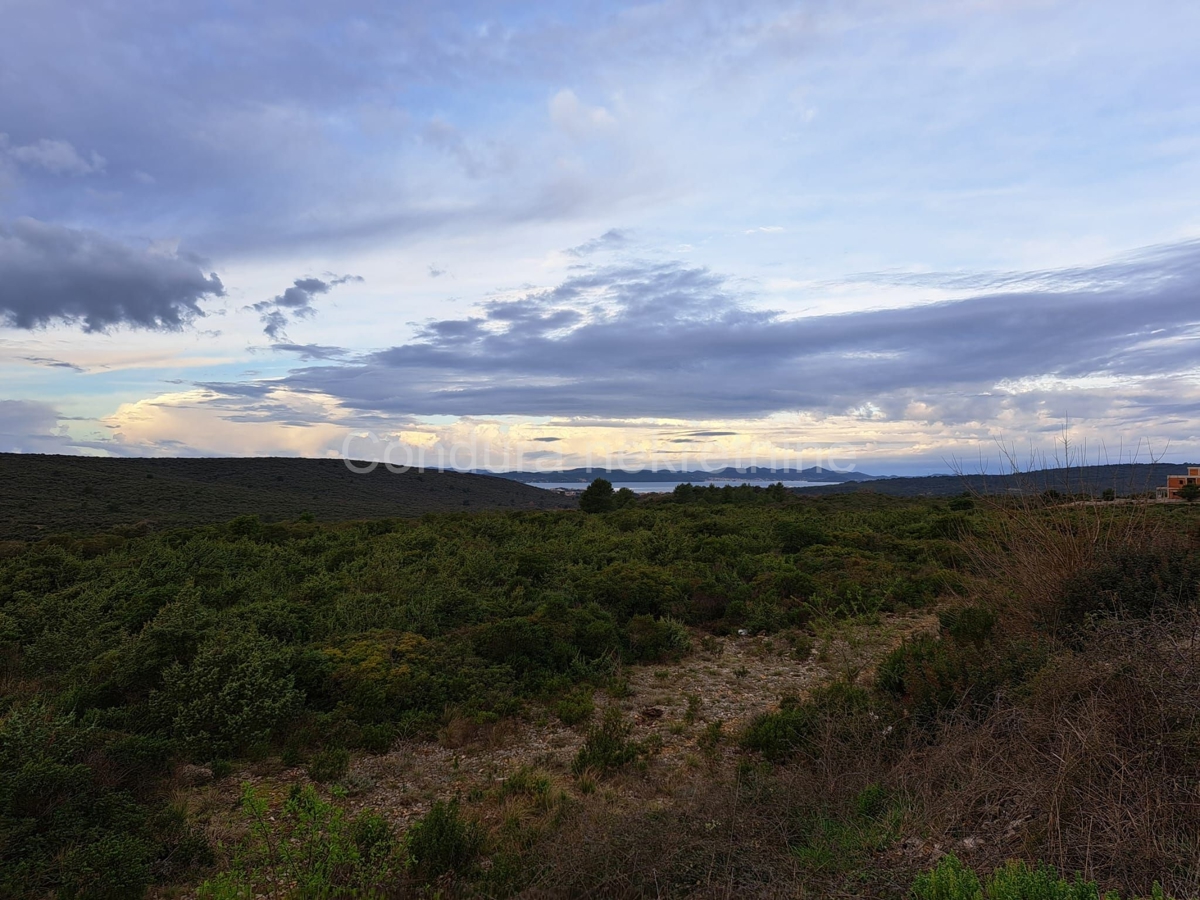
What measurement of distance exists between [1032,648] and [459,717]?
6.40 m

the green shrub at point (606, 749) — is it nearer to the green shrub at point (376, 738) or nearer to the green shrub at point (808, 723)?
the green shrub at point (808, 723)

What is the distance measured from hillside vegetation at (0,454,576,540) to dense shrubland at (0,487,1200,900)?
64.2 ft

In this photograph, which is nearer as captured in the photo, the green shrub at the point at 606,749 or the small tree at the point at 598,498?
the green shrub at the point at 606,749

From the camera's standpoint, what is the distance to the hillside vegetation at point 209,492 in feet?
109

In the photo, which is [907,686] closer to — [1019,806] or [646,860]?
[1019,806]

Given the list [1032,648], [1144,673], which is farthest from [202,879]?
[1032,648]

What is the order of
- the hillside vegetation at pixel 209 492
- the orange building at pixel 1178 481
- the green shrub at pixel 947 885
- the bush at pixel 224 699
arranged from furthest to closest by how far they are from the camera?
1. the orange building at pixel 1178 481
2. the hillside vegetation at pixel 209 492
3. the bush at pixel 224 699
4. the green shrub at pixel 947 885

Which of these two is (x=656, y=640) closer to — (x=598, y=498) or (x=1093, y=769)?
(x=1093, y=769)

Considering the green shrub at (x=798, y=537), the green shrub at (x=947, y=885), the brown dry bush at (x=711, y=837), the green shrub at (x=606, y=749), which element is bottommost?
the green shrub at (x=606, y=749)

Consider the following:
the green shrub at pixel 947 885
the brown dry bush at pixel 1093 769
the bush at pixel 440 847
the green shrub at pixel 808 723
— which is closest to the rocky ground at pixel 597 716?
the green shrub at pixel 808 723

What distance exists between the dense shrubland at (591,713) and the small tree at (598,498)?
56.6 feet

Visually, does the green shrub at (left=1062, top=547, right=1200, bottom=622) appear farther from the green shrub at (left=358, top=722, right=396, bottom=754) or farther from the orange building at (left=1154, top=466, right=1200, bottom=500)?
the orange building at (left=1154, top=466, right=1200, bottom=500)

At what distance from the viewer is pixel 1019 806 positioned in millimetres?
4082

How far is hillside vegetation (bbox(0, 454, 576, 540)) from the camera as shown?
33250mm
